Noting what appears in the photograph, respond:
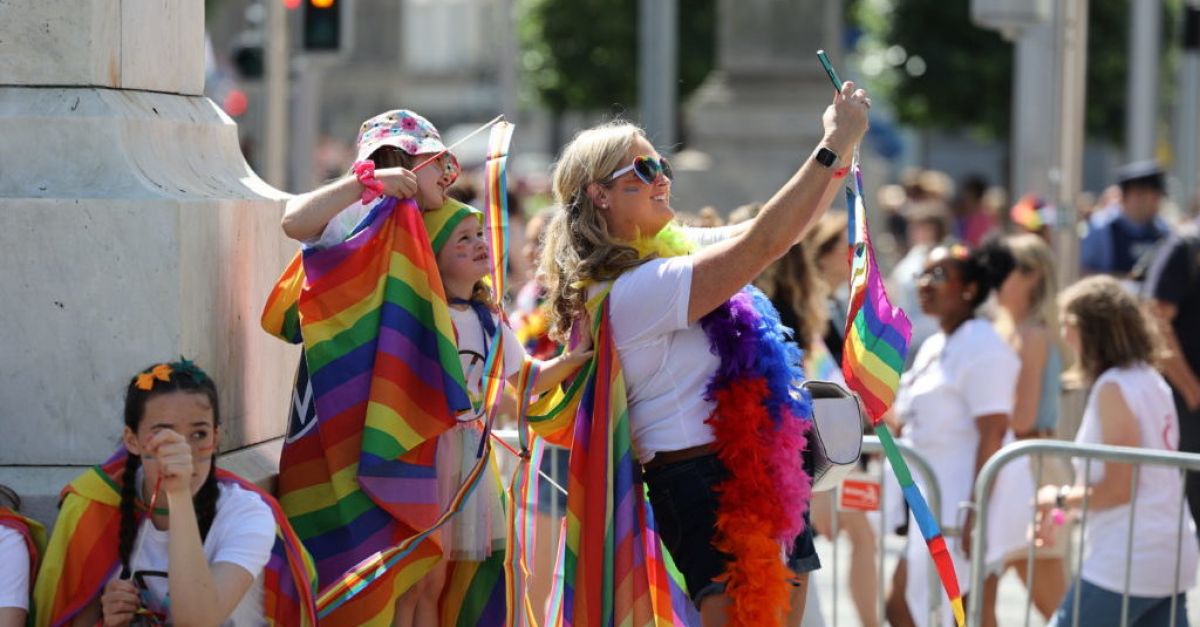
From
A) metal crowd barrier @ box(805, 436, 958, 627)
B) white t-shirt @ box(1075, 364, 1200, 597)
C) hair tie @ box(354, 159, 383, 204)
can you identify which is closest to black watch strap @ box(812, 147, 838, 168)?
hair tie @ box(354, 159, 383, 204)

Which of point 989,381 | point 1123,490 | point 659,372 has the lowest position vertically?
point 1123,490

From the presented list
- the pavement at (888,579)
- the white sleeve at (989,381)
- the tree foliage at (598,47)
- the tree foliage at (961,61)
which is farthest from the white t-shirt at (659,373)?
the tree foliage at (961,61)

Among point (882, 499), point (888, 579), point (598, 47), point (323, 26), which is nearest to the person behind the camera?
point (882, 499)

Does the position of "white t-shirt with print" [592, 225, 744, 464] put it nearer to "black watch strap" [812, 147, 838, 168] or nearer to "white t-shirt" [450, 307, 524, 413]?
"white t-shirt" [450, 307, 524, 413]

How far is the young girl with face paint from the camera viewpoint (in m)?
4.04

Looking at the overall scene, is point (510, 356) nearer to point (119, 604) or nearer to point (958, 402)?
point (119, 604)

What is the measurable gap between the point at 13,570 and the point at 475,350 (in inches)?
51.9

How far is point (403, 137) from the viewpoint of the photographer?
4.77m

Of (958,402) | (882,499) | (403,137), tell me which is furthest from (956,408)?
(403,137)

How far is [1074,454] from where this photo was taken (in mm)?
6207

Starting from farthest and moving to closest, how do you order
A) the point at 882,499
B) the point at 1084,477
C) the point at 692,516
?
1. the point at 882,499
2. the point at 1084,477
3. the point at 692,516

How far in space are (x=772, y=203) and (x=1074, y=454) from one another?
211cm

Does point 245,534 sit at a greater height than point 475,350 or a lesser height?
lesser

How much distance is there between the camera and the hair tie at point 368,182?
14.9ft
